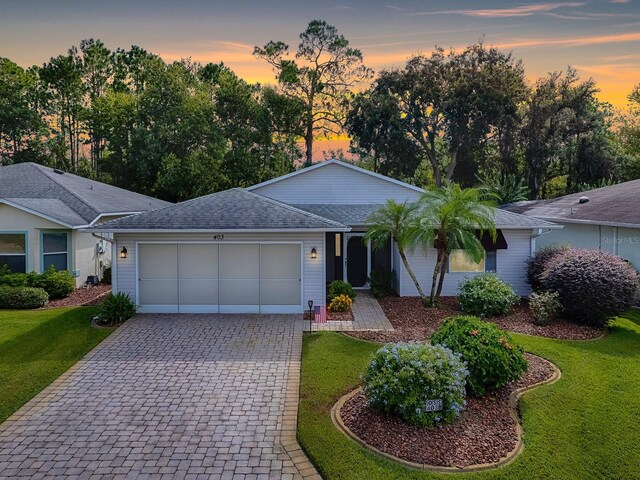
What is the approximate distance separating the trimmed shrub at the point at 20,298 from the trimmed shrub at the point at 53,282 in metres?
0.73

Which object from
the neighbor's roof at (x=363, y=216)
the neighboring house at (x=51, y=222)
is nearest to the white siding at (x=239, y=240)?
the neighbor's roof at (x=363, y=216)

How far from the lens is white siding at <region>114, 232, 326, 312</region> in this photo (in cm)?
1406

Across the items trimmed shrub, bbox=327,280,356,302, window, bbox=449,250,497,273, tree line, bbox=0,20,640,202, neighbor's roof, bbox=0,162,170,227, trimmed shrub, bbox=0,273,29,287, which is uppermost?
tree line, bbox=0,20,640,202

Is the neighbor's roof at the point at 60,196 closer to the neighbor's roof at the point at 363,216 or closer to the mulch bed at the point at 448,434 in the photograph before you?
the neighbor's roof at the point at 363,216

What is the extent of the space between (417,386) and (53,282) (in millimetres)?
14632

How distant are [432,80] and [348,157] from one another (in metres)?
11.6

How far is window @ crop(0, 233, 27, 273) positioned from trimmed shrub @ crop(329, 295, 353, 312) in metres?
12.0

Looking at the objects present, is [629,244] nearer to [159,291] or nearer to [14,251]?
[159,291]

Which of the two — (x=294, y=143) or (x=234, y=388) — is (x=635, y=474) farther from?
(x=294, y=143)

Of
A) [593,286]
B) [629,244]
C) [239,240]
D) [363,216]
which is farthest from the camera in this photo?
[363,216]

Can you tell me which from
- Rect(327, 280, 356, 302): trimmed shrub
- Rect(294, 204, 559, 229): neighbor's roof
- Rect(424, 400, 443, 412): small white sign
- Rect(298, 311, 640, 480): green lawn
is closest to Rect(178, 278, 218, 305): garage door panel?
Rect(327, 280, 356, 302): trimmed shrub

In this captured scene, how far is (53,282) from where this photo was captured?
16.0 meters

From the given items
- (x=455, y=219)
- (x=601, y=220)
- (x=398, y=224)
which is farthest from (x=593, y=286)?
(x=601, y=220)

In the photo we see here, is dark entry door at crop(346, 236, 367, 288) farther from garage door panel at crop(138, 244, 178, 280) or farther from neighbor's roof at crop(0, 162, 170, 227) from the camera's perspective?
neighbor's roof at crop(0, 162, 170, 227)
